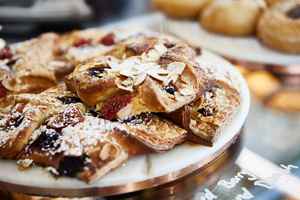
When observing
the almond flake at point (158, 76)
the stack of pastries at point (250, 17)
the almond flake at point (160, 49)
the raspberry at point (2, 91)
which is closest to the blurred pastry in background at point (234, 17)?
the stack of pastries at point (250, 17)

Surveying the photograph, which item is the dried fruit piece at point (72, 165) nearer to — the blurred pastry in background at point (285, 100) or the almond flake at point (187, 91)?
the almond flake at point (187, 91)

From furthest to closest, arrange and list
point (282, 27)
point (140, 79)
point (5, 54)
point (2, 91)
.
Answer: point (282, 27) → point (5, 54) → point (2, 91) → point (140, 79)

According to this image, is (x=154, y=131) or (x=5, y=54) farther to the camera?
(x=5, y=54)

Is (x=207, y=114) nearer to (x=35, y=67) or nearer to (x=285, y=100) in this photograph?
(x=285, y=100)

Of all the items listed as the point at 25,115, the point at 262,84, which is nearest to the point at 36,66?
the point at 25,115

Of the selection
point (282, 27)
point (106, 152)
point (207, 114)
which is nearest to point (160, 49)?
point (207, 114)

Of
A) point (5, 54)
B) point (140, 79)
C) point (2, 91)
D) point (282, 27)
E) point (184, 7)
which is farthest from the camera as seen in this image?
point (184, 7)

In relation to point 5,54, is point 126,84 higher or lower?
higher
